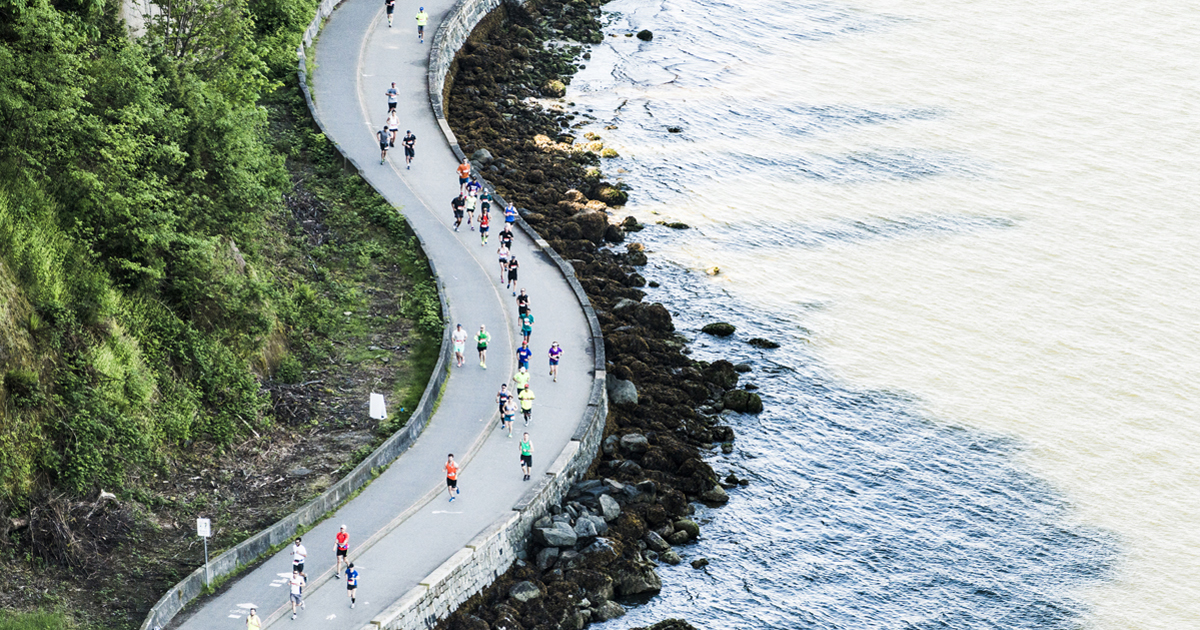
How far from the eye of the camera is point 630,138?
7331 cm

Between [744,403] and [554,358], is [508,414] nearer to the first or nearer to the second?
[554,358]

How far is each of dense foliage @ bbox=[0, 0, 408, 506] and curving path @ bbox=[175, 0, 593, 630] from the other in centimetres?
545

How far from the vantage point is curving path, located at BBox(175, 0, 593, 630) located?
35.2m

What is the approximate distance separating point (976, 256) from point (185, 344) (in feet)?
122

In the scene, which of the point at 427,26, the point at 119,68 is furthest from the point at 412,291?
the point at 427,26

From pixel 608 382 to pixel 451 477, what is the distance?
430 inches

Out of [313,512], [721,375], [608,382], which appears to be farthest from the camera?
[721,375]

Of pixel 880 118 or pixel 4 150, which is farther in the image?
pixel 880 118

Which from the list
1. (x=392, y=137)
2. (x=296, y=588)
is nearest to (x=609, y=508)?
(x=296, y=588)

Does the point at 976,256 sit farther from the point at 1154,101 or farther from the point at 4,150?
the point at 4,150

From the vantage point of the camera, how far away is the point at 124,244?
40000 millimetres

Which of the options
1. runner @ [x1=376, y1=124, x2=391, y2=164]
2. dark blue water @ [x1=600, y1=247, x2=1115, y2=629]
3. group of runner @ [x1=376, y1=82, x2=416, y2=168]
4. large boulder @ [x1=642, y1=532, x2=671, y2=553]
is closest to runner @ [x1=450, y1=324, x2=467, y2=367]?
large boulder @ [x1=642, y1=532, x2=671, y2=553]

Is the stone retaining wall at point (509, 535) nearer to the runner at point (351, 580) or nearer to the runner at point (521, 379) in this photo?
the runner at point (351, 580)

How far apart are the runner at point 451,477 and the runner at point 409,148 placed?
22111mm
